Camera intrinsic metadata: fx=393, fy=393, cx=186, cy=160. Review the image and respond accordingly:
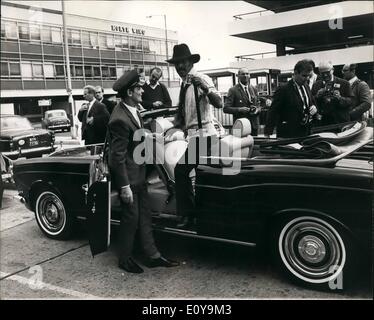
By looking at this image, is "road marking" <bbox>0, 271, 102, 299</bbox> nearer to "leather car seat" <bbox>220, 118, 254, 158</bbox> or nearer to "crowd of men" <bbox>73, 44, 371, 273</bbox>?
"crowd of men" <bbox>73, 44, 371, 273</bbox>

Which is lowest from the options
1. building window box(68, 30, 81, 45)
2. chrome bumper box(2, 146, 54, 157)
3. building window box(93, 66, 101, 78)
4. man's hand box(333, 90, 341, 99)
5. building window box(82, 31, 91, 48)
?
chrome bumper box(2, 146, 54, 157)

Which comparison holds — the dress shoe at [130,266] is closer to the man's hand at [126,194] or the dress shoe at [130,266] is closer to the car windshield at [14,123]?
the man's hand at [126,194]

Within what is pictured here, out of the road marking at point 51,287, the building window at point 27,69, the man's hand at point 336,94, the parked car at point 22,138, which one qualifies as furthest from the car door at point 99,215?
the building window at point 27,69

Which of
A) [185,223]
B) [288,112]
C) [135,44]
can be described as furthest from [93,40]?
[185,223]

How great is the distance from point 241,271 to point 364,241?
110cm

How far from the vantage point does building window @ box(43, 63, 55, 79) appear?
10.3m

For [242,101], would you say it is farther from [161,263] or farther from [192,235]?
[161,263]

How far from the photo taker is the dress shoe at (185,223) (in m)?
3.44

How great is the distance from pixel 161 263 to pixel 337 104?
2.67 m

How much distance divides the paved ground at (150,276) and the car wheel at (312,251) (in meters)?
0.12

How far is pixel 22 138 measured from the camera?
9.70m

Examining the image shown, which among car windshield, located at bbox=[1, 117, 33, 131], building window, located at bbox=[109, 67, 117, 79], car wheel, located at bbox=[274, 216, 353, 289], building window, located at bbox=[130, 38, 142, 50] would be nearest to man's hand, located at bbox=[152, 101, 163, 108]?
building window, located at bbox=[109, 67, 117, 79]

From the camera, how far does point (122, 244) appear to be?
3.58 m

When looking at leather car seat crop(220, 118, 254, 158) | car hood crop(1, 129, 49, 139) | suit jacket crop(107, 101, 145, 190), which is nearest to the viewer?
leather car seat crop(220, 118, 254, 158)
